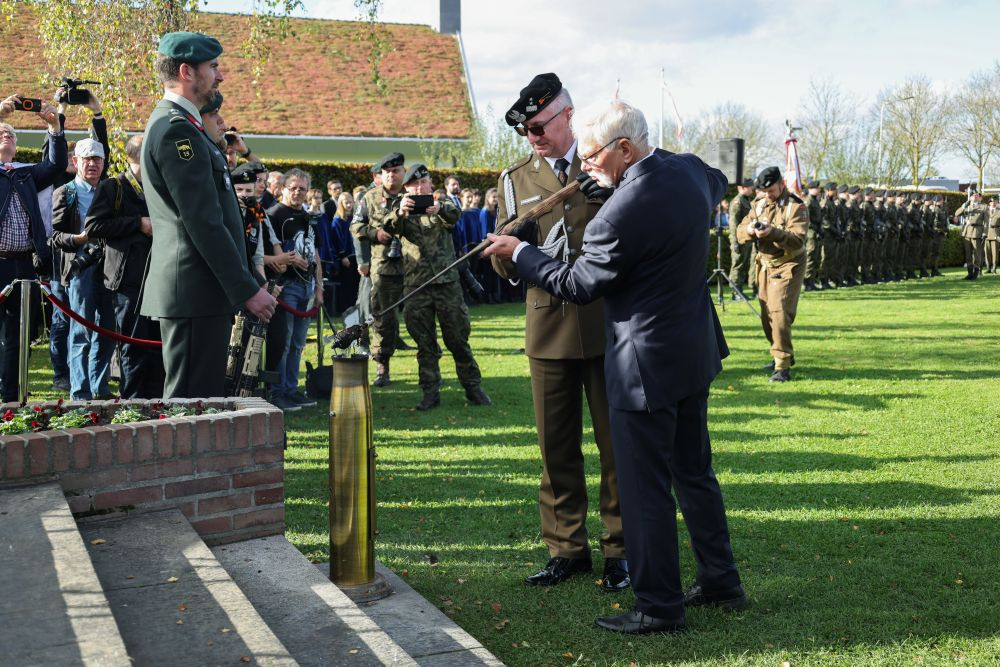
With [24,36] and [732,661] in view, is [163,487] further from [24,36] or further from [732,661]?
[24,36]

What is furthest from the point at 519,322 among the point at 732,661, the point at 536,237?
the point at 732,661

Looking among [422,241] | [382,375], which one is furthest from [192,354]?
[382,375]

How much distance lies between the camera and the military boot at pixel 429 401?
356 inches

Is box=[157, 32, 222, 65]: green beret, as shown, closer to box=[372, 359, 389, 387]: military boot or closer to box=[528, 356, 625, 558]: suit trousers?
box=[528, 356, 625, 558]: suit trousers

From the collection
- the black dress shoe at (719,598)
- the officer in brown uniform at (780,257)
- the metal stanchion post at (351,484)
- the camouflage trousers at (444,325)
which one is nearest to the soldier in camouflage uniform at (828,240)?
the officer in brown uniform at (780,257)

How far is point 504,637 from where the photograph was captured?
4.02 meters

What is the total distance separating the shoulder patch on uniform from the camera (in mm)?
4605

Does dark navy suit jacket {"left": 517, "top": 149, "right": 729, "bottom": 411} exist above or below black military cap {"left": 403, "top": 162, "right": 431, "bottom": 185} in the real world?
below

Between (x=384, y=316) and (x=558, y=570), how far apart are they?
577cm

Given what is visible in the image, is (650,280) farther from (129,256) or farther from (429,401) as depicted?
(429,401)

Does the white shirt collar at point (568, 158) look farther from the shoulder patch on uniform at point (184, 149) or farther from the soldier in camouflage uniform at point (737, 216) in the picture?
the soldier in camouflage uniform at point (737, 216)

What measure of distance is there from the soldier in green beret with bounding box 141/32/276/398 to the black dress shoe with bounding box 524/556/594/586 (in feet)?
6.01

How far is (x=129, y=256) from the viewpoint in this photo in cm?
723

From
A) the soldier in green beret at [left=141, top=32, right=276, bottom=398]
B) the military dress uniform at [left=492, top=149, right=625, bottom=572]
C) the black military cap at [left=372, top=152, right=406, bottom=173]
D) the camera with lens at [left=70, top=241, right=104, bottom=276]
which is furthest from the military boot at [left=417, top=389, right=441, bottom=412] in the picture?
the military dress uniform at [left=492, top=149, right=625, bottom=572]
